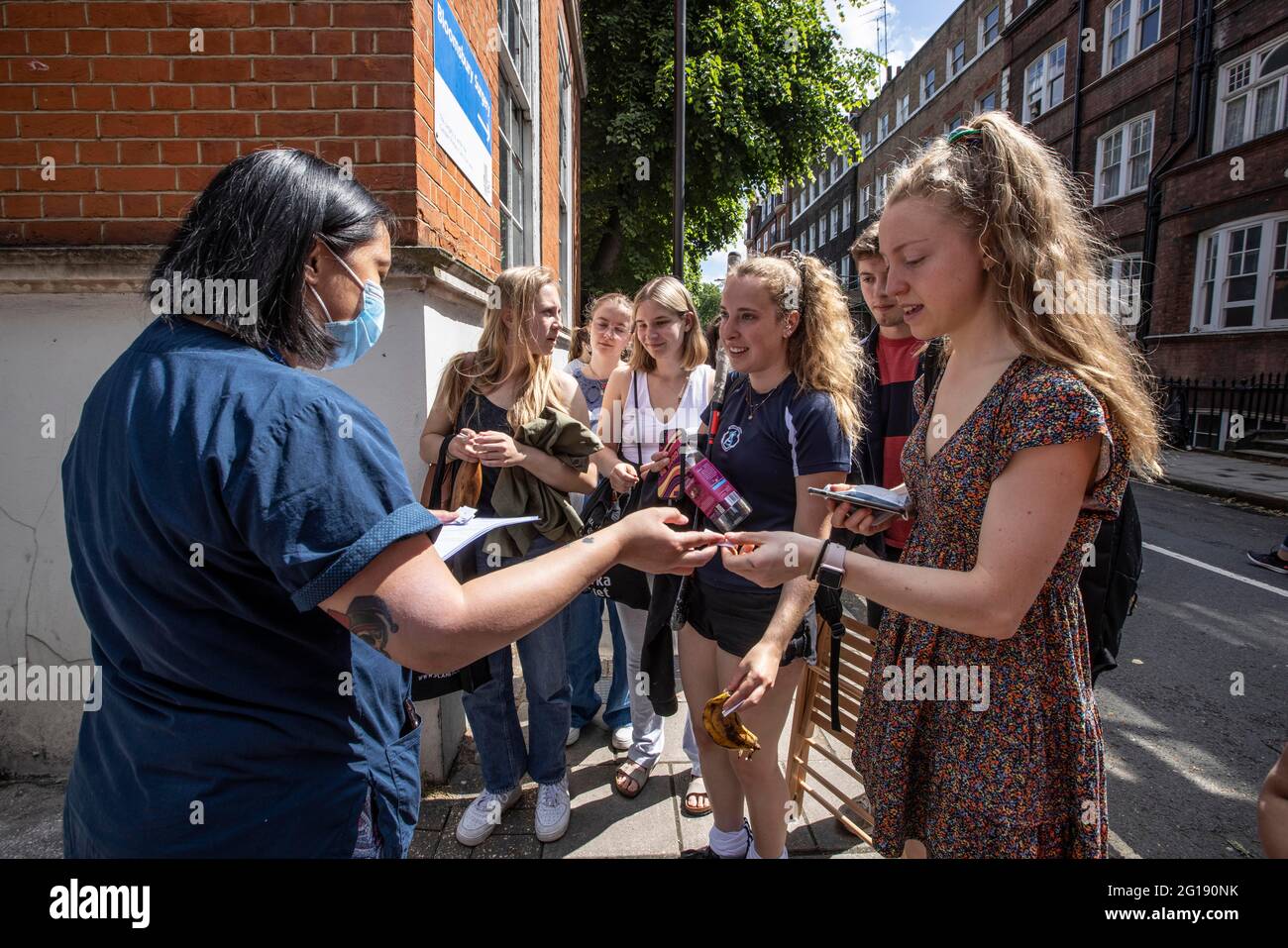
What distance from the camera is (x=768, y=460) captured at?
2.23 m

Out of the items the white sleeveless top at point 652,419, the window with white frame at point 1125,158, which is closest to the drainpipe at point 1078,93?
the window with white frame at point 1125,158

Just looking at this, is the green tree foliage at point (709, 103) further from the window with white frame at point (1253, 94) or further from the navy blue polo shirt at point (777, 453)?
the navy blue polo shirt at point (777, 453)

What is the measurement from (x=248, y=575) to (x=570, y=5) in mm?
11172

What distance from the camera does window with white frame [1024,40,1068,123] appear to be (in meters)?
20.0

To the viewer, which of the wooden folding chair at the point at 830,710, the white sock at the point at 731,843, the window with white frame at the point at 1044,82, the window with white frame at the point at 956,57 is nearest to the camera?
the wooden folding chair at the point at 830,710

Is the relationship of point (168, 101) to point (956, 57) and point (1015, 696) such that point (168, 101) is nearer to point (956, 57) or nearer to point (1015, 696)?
point (1015, 696)

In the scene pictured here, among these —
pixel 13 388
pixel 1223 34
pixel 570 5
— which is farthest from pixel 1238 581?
pixel 1223 34

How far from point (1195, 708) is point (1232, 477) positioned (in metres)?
9.58

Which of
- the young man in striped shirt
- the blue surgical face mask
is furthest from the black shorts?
the blue surgical face mask

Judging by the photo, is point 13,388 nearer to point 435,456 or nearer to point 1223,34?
point 435,456

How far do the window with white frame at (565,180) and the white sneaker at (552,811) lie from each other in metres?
7.23

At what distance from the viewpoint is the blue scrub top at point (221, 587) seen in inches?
39.9

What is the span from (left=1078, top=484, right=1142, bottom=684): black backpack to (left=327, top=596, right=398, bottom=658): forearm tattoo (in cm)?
172
